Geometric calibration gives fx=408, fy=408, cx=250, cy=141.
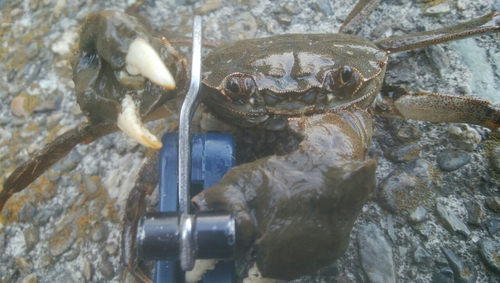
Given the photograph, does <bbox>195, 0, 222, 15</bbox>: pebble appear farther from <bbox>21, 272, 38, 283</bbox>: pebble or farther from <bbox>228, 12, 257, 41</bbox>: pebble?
<bbox>21, 272, 38, 283</bbox>: pebble

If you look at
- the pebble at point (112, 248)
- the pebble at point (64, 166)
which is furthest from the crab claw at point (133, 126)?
the pebble at point (64, 166)

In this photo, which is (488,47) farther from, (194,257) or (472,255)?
(194,257)

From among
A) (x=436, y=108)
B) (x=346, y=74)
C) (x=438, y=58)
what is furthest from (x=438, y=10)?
(x=346, y=74)

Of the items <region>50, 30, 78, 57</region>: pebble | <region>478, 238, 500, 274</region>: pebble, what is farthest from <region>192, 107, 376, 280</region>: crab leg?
<region>50, 30, 78, 57</region>: pebble

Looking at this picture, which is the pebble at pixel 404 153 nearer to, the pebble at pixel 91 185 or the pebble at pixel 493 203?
the pebble at pixel 493 203

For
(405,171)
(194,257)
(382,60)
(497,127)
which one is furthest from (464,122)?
A: (194,257)
